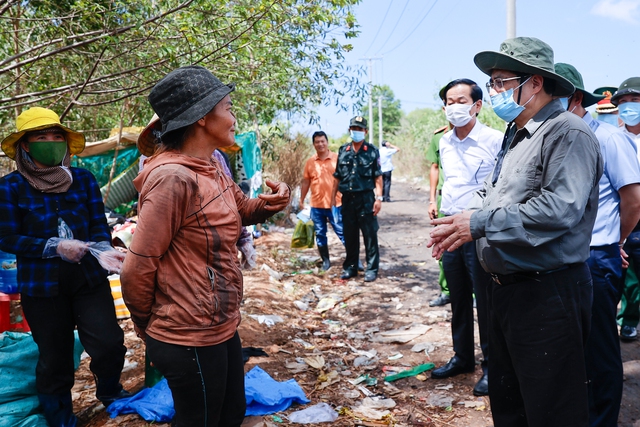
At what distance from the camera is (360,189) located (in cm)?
703

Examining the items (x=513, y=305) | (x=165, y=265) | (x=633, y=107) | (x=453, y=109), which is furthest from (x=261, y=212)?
(x=633, y=107)

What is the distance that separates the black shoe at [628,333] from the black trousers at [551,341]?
117 inches

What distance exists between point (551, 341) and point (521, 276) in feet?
0.98

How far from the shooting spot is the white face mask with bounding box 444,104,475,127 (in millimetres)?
3889

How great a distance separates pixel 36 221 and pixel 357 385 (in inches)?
102

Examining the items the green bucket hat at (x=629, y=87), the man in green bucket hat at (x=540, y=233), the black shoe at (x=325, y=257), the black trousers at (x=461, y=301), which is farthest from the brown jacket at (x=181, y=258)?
the black shoe at (x=325, y=257)

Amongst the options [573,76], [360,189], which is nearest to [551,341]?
[573,76]

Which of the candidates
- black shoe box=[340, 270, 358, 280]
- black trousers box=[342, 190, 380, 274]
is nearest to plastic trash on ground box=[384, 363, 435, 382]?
black trousers box=[342, 190, 380, 274]

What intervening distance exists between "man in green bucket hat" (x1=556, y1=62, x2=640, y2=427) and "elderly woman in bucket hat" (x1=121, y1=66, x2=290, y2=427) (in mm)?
2053

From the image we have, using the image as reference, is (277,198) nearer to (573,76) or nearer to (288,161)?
(573,76)

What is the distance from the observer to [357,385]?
3994mm

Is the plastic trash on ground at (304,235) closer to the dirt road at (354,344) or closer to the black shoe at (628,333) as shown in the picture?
the dirt road at (354,344)

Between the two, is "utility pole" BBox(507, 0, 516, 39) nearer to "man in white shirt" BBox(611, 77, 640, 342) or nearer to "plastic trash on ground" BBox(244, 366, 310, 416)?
"man in white shirt" BBox(611, 77, 640, 342)

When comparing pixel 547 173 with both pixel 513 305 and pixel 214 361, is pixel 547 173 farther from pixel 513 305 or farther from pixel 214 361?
pixel 214 361
